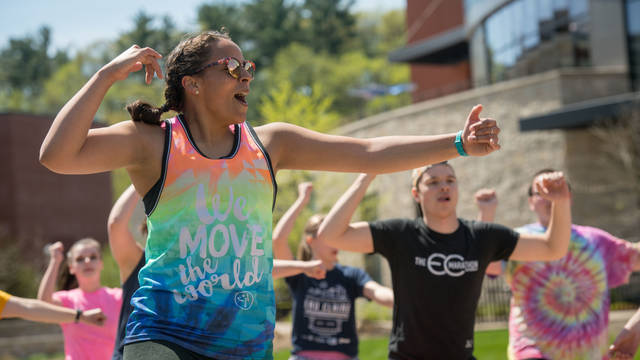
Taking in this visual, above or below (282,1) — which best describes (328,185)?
below

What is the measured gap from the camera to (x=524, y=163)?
22.6m

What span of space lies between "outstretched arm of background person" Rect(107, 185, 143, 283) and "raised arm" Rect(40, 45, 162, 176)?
1.92 m

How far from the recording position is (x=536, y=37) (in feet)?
86.0

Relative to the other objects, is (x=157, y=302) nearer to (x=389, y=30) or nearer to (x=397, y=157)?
(x=397, y=157)

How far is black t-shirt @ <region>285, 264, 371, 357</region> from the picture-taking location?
6398 mm

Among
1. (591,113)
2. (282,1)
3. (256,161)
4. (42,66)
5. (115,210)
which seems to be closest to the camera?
(256,161)

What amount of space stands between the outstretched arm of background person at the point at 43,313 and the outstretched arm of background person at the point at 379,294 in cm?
225

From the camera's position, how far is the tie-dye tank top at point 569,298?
5383 millimetres

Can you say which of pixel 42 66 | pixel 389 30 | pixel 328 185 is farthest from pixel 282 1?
pixel 328 185

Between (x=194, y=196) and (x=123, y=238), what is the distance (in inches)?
91.5

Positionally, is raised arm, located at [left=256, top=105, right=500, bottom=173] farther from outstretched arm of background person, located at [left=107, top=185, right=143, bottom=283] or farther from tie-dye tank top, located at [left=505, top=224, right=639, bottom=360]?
tie-dye tank top, located at [left=505, top=224, right=639, bottom=360]

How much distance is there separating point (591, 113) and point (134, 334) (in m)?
20.1

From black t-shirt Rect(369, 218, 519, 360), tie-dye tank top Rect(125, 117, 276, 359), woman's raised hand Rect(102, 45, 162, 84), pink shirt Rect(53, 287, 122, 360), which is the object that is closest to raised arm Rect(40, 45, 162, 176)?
woman's raised hand Rect(102, 45, 162, 84)

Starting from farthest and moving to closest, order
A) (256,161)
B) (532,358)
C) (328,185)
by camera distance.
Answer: (328,185) < (532,358) < (256,161)
